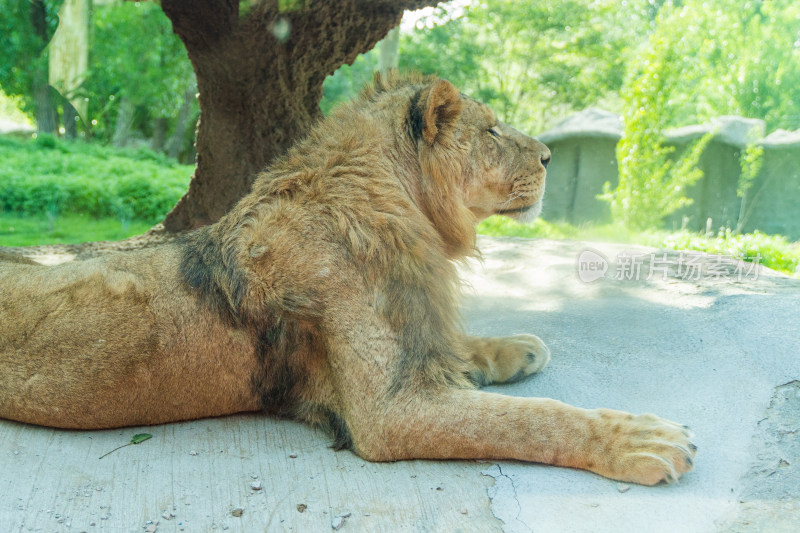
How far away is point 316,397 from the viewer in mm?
3066

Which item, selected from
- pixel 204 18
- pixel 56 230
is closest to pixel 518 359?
pixel 204 18

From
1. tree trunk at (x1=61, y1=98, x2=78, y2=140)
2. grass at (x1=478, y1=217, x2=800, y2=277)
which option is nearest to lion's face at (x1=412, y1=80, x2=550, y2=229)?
grass at (x1=478, y1=217, x2=800, y2=277)

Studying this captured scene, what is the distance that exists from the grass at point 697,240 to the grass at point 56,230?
16.5ft

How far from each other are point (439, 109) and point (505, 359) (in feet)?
4.17

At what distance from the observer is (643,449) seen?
2.54 metres

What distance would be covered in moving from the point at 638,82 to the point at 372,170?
8981mm

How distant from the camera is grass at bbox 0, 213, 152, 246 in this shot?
7.58m

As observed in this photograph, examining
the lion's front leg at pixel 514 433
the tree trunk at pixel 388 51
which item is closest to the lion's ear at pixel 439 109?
the lion's front leg at pixel 514 433

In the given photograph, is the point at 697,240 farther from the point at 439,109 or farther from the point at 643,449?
the point at 643,449

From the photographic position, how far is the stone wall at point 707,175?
11.6 metres

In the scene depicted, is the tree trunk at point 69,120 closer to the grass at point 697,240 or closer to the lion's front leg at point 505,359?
the grass at point 697,240

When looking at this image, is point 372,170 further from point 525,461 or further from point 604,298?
point 604,298

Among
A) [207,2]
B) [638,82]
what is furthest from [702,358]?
[638,82]

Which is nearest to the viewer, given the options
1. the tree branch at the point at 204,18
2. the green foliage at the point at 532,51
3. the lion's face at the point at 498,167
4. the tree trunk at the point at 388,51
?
the lion's face at the point at 498,167
